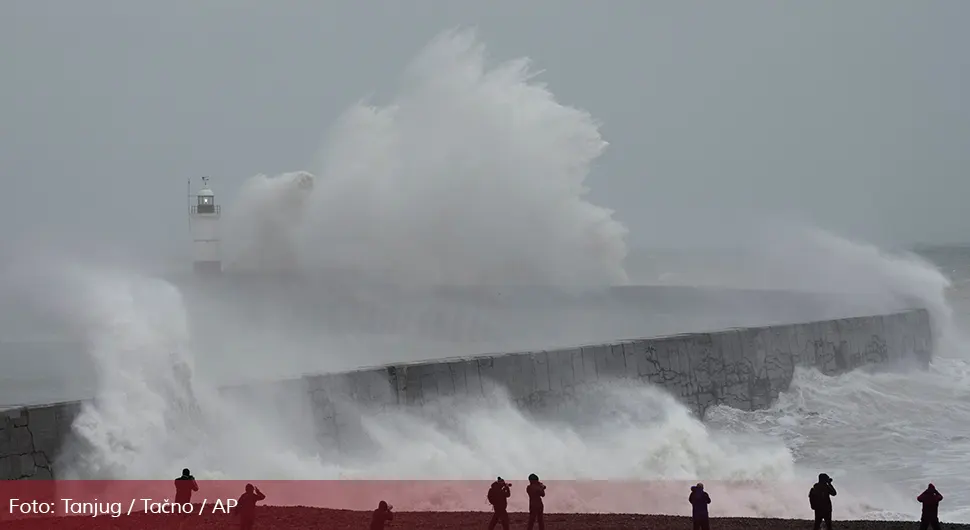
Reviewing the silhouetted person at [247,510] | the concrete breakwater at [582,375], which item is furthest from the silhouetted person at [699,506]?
the concrete breakwater at [582,375]

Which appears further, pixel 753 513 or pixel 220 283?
pixel 220 283

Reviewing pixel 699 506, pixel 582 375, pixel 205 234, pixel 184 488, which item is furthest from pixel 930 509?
pixel 205 234

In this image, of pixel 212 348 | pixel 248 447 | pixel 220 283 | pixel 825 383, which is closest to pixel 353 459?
pixel 248 447

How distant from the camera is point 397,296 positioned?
30609mm

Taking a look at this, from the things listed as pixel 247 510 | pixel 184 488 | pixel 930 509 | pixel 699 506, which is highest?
pixel 184 488

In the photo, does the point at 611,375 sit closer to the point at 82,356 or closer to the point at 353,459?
the point at 353,459

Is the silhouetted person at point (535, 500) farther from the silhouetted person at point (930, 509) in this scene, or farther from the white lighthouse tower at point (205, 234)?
the white lighthouse tower at point (205, 234)

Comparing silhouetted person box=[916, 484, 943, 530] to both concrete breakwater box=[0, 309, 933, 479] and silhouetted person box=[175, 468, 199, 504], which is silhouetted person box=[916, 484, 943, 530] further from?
concrete breakwater box=[0, 309, 933, 479]

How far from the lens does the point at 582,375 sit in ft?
43.1

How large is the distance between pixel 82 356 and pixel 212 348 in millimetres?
3182

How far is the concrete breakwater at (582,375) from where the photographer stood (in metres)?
8.22

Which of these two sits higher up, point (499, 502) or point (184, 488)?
point (184, 488)

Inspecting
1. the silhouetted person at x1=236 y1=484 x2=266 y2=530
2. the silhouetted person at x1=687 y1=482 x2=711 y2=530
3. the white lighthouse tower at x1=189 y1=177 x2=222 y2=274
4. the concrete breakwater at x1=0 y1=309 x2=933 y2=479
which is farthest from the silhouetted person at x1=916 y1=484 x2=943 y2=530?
the white lighthouse tower at x1=189 y1=177 x2=222 y2=274

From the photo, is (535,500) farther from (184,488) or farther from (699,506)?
(184,488)
